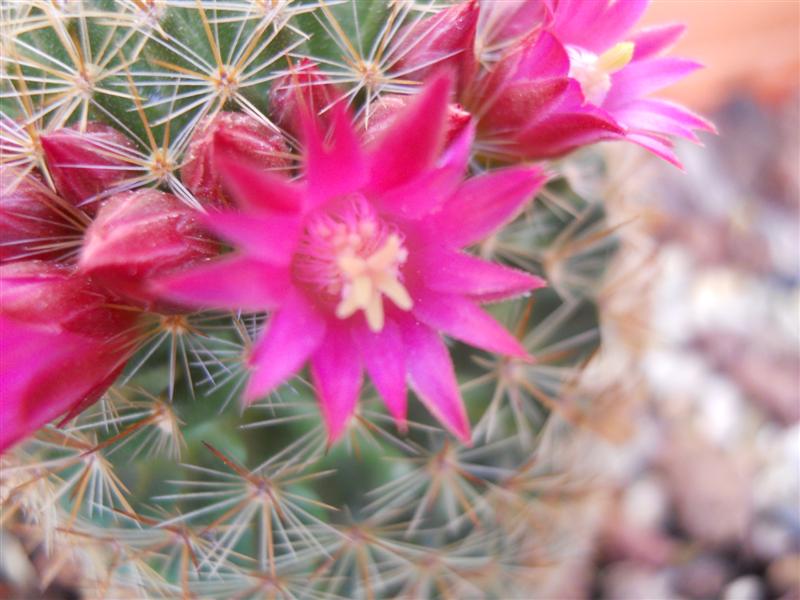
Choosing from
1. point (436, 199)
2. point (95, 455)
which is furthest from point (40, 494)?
point (436, 199)

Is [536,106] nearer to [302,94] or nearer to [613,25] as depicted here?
[613,25]

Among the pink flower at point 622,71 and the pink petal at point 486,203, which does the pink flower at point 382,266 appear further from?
the pink flower at point 622,71

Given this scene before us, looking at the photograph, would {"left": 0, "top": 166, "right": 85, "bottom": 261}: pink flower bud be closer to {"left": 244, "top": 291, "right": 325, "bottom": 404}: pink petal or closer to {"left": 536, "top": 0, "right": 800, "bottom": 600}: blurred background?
{"left": 244, "top": 291, "right": 325, "bottom": 404}: pink petal

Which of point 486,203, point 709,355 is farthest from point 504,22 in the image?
point 709,355

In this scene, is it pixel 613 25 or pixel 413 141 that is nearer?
pixel 413 141

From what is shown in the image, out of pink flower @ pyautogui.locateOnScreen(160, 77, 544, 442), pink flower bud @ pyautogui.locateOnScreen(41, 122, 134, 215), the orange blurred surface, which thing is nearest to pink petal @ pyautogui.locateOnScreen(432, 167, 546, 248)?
pink flower @ pyautogui.locateOnScreen(160, 77, 544, 442)

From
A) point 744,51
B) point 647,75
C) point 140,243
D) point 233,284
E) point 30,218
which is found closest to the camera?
point 233,284

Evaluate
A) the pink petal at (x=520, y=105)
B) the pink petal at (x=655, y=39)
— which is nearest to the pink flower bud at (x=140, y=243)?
the pink petal at (x=520, y=105)
